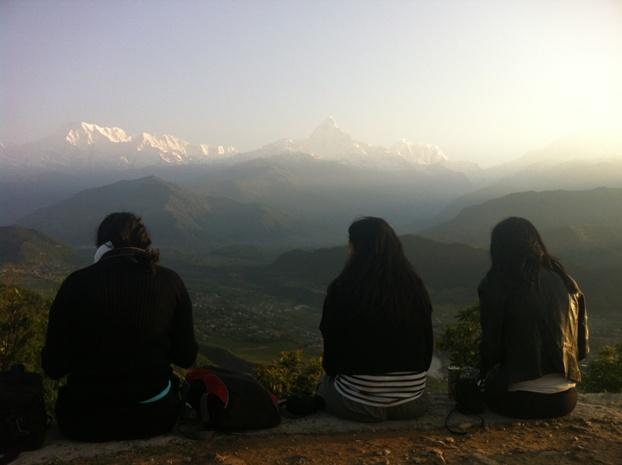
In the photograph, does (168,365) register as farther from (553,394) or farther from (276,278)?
(276,278)

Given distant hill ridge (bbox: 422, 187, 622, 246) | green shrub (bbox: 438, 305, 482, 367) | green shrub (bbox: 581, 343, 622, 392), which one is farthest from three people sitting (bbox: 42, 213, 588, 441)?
distant hill ridge (bbox: 422, 187, 622, 246)

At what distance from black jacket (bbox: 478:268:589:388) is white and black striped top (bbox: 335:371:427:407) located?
3.06 ft

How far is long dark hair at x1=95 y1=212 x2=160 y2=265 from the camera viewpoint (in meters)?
4.56

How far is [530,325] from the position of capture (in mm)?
5109

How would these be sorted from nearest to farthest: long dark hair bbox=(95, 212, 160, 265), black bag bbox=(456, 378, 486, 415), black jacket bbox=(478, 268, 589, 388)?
long dark hair bbox=(95, 212, 160, 265) < black jacket bbox=(478, 268, 589, 388) < black bag bbox=(456, 378, 486, 415)

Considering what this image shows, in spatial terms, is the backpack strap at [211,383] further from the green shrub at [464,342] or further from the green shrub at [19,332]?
the green shrub at [19,332]

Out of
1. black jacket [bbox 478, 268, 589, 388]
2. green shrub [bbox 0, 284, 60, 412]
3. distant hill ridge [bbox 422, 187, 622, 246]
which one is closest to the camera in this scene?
black jacket [bbox 478, 268, 589, 388]

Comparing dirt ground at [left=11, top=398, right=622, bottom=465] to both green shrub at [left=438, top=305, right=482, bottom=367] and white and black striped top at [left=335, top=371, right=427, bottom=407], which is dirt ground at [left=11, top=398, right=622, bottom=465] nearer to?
white and black striped top at [left=335, top=371, right=427, bottom=407]

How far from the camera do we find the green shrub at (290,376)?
12.3 m

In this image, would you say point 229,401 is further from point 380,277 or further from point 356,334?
point 380,277

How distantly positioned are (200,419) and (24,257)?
185m

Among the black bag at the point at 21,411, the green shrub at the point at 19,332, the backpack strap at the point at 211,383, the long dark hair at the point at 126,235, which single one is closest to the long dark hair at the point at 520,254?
the backpack strap at the point at 211,383

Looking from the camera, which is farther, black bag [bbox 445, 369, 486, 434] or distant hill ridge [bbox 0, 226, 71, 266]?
distant hill ridge [bbox 0, 226, 71, 266]

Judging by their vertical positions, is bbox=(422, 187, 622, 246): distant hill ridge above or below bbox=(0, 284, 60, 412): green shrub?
below
